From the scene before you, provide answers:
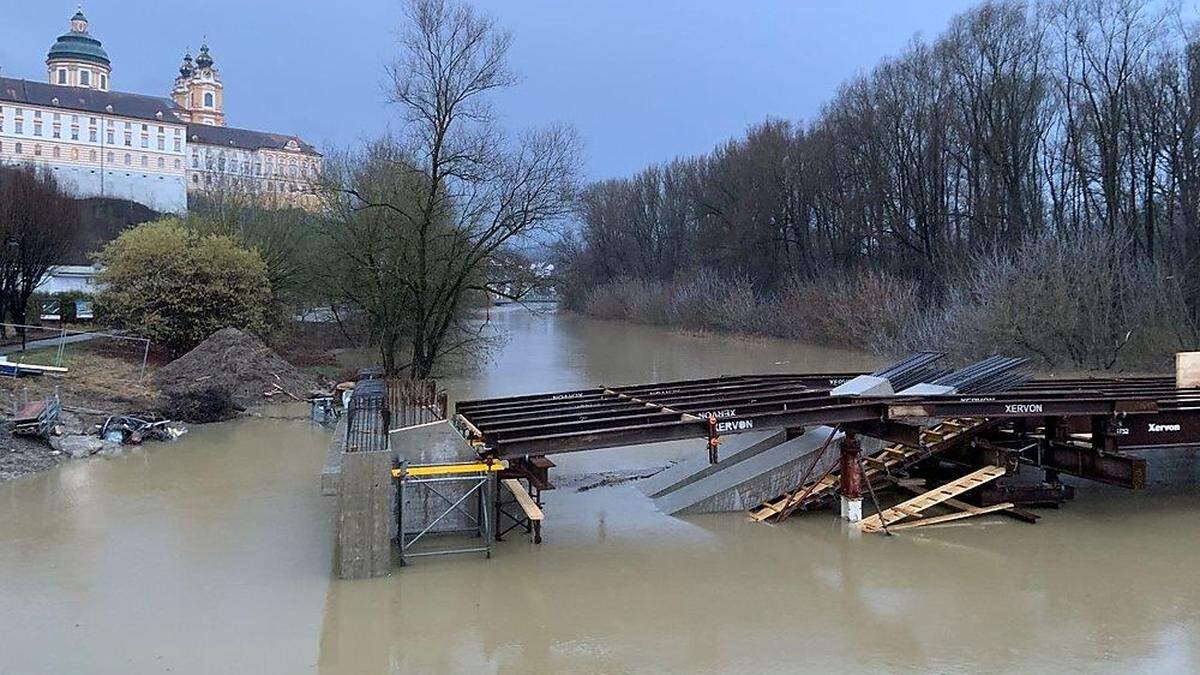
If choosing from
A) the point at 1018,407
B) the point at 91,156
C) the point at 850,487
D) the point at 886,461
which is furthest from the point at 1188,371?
the point at 91,156

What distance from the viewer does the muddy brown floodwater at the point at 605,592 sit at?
7.25m

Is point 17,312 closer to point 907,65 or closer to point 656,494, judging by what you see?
point 656,494

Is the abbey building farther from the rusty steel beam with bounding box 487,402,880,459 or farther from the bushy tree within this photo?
the rusty steel beam with bounding box 487,402,880,459

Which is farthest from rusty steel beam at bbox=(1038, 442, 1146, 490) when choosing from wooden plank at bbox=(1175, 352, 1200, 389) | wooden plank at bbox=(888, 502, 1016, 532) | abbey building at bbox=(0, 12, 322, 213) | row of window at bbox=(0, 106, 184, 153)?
row of window at bbox=(0, 106, 184, 153)

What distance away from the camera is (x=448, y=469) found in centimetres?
983

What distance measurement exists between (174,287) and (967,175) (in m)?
38.4

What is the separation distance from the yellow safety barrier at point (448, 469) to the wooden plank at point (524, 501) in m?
0.59

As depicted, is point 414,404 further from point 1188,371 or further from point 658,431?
point 1188,371

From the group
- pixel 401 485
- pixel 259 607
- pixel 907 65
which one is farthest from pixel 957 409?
pixel 907 65

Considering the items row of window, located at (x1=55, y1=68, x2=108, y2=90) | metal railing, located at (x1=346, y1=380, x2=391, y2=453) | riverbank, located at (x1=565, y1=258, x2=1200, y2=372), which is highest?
row of window, located at (x1=55, y1=68, x2=108, y2=90)

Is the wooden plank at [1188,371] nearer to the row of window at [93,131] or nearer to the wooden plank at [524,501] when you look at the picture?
the wooden plank at [524,501]

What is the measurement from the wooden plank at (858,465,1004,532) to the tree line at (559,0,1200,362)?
17.5 m

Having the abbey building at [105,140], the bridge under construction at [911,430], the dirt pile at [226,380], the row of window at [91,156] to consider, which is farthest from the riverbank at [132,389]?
the row of window at [91,156]

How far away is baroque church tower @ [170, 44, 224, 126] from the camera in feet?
375
